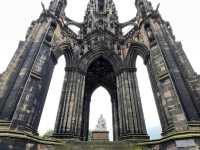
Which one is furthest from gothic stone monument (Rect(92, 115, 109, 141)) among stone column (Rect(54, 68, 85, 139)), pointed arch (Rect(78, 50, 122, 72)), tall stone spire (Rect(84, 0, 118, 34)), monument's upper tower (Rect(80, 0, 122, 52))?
tall stone spire (Rect(84, 0, 118, 34))

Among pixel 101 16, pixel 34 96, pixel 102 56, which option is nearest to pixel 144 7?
pixel 102 56

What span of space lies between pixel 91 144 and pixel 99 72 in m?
10.2

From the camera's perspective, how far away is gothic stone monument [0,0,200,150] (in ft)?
23.8

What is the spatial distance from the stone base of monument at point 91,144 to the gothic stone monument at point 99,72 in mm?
37

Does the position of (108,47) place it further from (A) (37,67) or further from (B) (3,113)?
(B) (3,113)

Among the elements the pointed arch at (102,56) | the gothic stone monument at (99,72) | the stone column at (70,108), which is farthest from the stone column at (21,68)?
the pointed arch at (102,56)

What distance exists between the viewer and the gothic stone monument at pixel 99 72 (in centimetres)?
725

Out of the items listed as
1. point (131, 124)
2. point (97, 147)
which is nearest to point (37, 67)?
point (97, 147)

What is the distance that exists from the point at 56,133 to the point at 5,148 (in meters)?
4.07

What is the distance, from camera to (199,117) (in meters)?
7.27

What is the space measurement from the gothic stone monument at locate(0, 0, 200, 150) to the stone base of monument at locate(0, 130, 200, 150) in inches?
1.5

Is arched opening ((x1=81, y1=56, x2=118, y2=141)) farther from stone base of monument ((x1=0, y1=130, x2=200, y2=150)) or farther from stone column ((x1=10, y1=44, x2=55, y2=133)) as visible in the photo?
stone base of monument ((x1=0, y1=130, x2=200, y2=150))

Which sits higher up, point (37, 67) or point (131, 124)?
point (37, 67)

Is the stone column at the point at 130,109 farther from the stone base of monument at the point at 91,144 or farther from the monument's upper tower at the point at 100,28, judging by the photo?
the monument's upper tower at the point at 100,28
